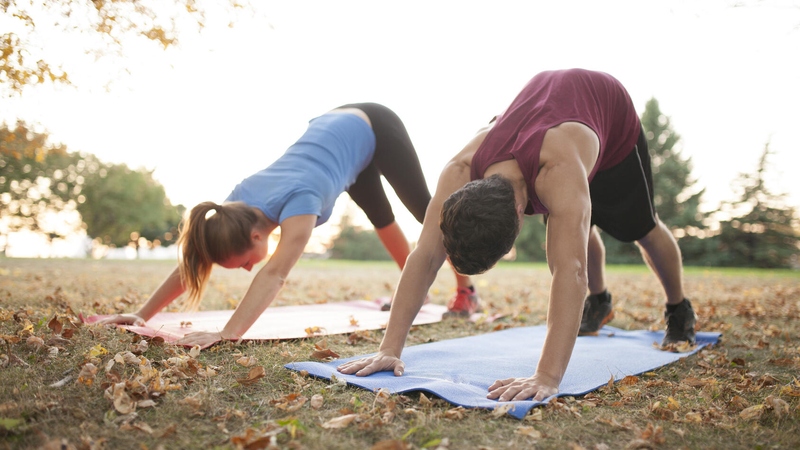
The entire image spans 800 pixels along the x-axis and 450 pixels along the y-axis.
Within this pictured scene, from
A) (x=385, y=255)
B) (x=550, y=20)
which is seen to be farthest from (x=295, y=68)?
(x=385, y=255)

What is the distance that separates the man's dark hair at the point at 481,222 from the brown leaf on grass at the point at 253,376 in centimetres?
105

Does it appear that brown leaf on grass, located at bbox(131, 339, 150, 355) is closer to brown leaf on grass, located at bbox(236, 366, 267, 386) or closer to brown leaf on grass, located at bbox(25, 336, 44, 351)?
brown leaf on grass, located at bbox(25, 336, 44, 351)

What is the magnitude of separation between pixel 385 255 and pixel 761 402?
3154 centimetres

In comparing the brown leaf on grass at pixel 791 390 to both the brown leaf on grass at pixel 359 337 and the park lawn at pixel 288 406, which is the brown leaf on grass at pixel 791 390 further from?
the brown leaf on grass at pixel 359 337

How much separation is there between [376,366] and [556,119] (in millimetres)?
1473

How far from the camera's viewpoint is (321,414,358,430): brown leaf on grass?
1866mm

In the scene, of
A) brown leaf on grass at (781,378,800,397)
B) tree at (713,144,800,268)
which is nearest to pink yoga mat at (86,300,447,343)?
brown leaf on grass at (781,378,800,397)

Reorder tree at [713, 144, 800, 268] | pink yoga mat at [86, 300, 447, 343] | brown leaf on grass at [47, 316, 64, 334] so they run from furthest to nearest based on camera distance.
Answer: tree at [713, 144, 800, 268] → pink yoga mat at [86, 300, 447, 343] → brown leaf on grass at [47, 316, 64, 334]

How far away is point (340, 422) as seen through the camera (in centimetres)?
189

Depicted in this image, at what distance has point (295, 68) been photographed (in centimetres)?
887

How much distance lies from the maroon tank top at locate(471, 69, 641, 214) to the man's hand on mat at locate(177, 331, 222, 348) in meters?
1.67

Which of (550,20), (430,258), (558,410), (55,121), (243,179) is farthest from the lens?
(550,20)

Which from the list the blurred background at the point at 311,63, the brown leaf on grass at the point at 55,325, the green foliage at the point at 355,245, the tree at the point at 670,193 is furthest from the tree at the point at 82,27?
the green foliage at the point at 355,245

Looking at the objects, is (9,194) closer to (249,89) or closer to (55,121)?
(249,89)
